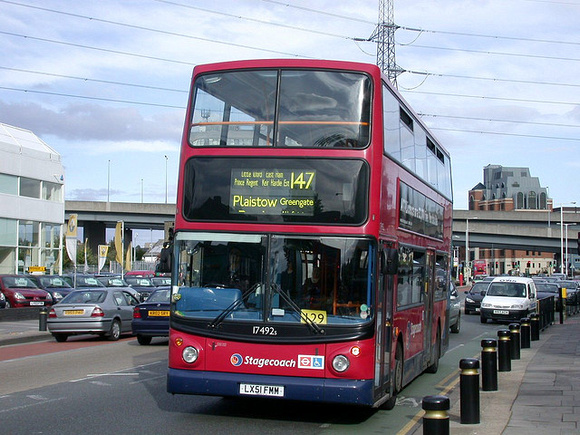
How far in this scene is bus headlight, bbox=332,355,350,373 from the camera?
9.48 metres

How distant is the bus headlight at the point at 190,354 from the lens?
9.95 meters

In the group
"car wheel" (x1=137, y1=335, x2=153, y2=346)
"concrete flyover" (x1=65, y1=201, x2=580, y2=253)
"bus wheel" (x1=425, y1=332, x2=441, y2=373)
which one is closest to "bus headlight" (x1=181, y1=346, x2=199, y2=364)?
"bus wheel" (x1=425, y1=332, x2=441, y2=373)

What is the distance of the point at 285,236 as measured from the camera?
32.2 feet

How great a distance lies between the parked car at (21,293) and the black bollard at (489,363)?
2467cm

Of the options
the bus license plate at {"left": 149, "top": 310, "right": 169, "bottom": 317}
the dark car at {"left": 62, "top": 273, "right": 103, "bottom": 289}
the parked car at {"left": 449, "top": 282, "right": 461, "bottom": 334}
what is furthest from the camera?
the dark car at {"left": 62, "top": 273, "right": 103, "bottom": 289}

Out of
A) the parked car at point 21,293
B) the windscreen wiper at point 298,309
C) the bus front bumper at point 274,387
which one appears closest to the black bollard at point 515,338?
the bus front bumper at point 274,387

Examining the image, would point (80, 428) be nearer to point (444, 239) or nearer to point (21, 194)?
point (444, 239)

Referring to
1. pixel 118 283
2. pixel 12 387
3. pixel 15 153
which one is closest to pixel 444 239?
pixel 12 387

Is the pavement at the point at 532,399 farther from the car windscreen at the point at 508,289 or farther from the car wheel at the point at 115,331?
the car windscreen at the point at 508,289

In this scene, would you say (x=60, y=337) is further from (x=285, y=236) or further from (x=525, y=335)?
(x=285, y=236)

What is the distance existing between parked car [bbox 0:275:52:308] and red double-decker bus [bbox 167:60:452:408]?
1008 inches

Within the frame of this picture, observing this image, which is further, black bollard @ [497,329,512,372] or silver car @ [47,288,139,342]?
silver car @ [47,288,139,342]

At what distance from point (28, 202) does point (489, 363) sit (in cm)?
4084

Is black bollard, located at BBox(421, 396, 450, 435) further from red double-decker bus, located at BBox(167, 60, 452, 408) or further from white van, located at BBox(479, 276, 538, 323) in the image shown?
white van, located at BBox(479, 276, 538, 323)
